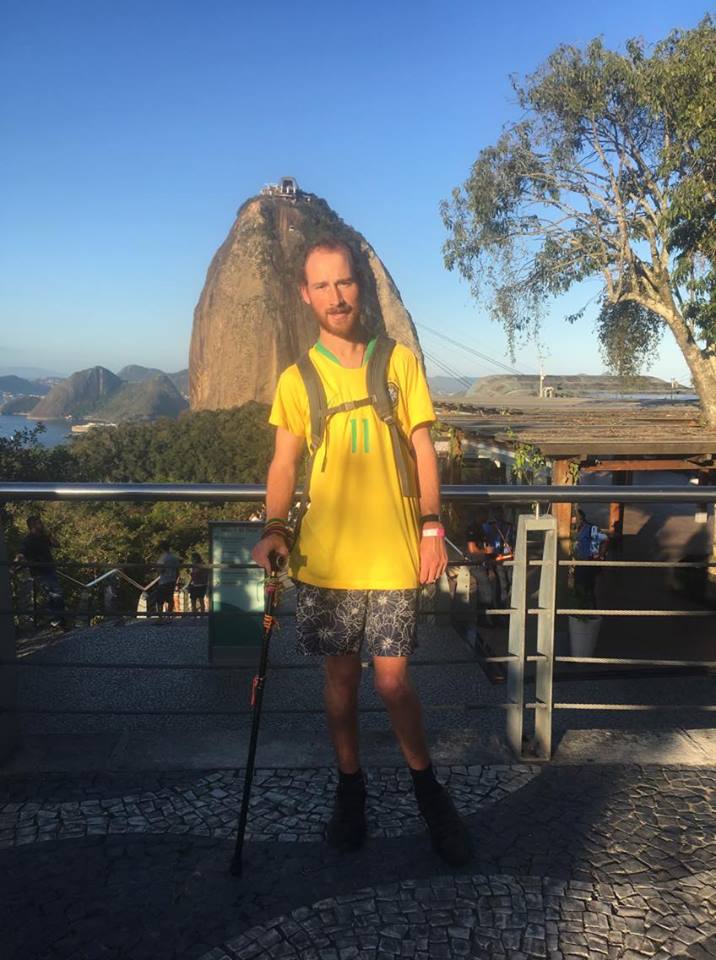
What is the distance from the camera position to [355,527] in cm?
205

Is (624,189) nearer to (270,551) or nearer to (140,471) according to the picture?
(270,551)

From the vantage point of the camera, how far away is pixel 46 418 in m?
146

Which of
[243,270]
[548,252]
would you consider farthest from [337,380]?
[243,270]

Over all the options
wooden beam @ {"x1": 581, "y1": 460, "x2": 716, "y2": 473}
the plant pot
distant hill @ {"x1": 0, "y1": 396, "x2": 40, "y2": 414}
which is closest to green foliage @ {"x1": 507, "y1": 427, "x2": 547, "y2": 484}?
wooden beam @ {"x1": 581, "y1": 460, "x2": 716, "y2": 473}

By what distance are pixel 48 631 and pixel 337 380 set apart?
5.93m

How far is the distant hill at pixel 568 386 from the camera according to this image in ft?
88.6

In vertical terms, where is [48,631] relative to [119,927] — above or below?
below

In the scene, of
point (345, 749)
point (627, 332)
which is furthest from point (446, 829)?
point (627, 332)

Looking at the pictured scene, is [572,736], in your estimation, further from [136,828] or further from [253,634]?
[253,634]

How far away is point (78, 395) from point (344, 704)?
165m

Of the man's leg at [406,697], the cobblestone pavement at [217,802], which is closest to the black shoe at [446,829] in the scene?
the man's leg at [406,697]

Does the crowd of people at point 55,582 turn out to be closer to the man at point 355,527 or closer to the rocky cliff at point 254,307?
the man at point 355,527

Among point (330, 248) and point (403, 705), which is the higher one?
point (330, 248)

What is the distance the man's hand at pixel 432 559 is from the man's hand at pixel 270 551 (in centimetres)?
37
